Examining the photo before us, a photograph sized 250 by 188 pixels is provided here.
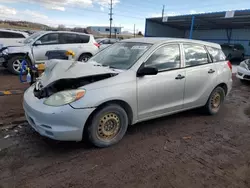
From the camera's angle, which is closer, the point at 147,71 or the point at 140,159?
the point at 140,159

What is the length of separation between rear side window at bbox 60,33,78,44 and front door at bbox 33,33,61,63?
0.70ft

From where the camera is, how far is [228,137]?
12.6 ft

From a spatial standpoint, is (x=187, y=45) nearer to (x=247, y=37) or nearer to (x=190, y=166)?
(x=190, y=166)

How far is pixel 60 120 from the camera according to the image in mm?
2805

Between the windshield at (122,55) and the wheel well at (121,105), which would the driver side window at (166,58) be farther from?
the wheel well at (121,105)

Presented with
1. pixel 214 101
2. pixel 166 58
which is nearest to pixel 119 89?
pixel 166 58

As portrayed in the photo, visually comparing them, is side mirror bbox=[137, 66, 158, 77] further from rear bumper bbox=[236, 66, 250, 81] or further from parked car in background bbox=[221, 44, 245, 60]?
parked car in background bbox=[221, 44, 245, 60]

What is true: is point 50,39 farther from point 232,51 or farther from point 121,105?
point 232,51

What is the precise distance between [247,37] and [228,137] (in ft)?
94.9

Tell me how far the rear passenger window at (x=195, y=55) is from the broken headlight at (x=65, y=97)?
88.5 inches

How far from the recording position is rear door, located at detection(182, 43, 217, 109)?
4.13m

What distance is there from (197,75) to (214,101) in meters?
1.00

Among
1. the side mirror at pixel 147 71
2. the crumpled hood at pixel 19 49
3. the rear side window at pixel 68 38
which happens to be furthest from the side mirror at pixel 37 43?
the side mirror at pixel 147 71

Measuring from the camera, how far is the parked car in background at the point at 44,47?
27.4ft
